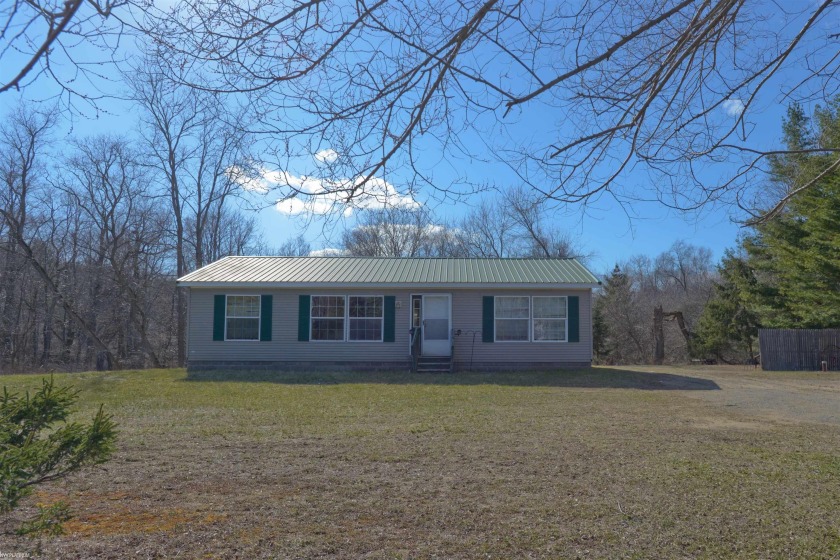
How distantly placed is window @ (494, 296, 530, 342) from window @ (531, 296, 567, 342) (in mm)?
259

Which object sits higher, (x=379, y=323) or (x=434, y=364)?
(x=379, y=323)

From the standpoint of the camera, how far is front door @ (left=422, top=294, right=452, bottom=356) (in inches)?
652

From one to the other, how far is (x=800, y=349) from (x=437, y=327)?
11399 mm

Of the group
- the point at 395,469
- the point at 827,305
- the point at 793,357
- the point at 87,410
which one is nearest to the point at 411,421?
the point at 395,469

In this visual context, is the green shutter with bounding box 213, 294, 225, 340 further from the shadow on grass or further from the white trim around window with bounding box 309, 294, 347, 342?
the white trim around window with bounding box 309, 294, 347, 342

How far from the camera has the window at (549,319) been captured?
16.5 m

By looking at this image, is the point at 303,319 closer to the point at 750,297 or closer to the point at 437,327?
the point at 437,327

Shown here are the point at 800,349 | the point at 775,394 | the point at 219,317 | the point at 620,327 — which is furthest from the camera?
the point at 620,327

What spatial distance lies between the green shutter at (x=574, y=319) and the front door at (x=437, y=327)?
321cm

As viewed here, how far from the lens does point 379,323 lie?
1662 cm

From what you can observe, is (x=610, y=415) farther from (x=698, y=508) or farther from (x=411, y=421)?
(x=698, y=508)

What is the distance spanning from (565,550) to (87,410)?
28.1 ft

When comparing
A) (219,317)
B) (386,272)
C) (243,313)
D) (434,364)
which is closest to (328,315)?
(386,272)

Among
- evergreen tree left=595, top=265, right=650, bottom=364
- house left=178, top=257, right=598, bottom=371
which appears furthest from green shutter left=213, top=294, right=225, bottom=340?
evergreen tree left=595, top=265, right=650, bottom=364
